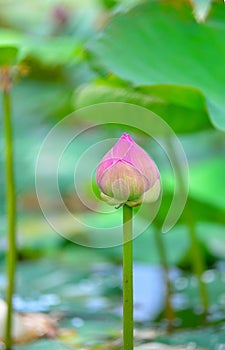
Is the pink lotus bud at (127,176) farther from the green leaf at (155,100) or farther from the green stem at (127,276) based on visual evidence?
the green leaf at (155,100)

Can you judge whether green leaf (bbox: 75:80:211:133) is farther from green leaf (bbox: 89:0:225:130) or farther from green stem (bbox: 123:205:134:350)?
green stem (bbox: 123:205:134:350)

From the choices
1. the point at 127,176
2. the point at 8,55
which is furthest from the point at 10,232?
the point at 127,176

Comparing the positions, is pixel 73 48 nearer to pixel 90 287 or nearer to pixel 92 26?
pixel 90 287

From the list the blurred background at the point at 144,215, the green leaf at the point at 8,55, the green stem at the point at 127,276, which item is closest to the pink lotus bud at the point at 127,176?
the green stem at the point at 127,276

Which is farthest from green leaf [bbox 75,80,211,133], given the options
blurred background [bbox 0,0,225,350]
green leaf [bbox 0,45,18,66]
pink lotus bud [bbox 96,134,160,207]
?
pink lotus bud [bbox 96,134,160,207]

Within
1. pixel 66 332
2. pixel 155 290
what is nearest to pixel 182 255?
pixel 155 290

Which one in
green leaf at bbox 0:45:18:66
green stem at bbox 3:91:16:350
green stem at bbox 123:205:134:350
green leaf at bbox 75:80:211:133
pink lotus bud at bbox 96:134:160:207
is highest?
green leaf at bbox 75:80:211:133
